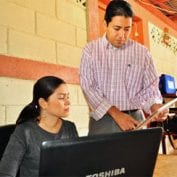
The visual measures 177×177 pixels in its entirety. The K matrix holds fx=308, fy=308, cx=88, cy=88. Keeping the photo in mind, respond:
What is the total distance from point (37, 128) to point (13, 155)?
0.64ft

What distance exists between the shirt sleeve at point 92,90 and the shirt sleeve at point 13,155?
19.0 inches

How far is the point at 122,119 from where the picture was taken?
1417 mm

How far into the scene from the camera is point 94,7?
3006mm

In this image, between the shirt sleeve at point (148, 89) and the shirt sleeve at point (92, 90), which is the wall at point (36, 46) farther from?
the shirt sleeve at point (148, 89)

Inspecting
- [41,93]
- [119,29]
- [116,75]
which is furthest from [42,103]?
[119,29]

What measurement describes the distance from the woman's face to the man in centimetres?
26

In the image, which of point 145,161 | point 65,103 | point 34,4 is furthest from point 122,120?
point 34,4

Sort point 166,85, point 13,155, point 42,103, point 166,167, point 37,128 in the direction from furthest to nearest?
1. point 166,85
2. point 166,167
3. point 42,103
4. point 37,128
5. point 13,155

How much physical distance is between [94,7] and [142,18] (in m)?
1.60

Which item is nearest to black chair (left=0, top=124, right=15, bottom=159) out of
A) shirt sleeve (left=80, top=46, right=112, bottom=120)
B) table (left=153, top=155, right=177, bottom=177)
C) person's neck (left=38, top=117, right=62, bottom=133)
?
person's neck (left=38, top=117, right=62, bottom=133)

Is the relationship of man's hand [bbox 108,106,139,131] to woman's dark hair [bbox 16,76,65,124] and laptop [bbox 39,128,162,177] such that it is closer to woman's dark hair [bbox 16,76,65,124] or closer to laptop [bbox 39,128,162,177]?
woman's dark hair [bbox 16,76,65,124]

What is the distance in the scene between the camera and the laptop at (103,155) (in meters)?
0.59

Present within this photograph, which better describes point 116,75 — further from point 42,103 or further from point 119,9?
point 42,103

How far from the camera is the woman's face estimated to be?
1312 millimetres
